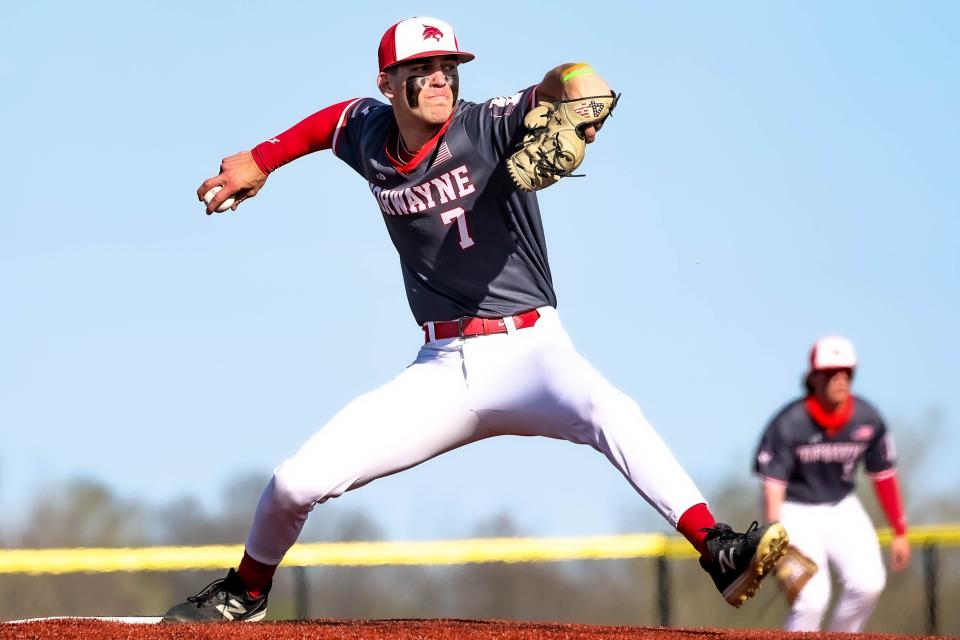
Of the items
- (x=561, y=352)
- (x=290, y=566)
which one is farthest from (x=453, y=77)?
(x=290, y=566)

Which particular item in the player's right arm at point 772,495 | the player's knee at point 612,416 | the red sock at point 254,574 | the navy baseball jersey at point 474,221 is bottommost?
the player's right arm at point 772,495

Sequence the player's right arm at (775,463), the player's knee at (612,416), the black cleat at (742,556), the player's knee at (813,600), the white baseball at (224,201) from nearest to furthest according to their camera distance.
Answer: the black cleat at (742,556)
the player's knee at (612,416)
the white baseball at (224,201)
the player's knee at (813,600)
the player's right arm at (775,463)

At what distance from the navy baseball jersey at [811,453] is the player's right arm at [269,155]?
12.1 feet

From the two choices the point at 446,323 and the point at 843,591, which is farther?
the point at 843,591

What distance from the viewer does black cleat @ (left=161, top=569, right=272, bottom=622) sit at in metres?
5.23

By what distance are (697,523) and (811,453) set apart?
12.4ft

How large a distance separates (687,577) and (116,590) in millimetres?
5647

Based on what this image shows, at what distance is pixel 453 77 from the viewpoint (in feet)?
16.1

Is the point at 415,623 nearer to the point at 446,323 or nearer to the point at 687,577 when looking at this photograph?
the point at 446,323

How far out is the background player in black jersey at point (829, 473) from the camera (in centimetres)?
761

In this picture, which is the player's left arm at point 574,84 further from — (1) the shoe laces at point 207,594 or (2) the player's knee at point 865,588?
(2) the player's knee at point 865,588

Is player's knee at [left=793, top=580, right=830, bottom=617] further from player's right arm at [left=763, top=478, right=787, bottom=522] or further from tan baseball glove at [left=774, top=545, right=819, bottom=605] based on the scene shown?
tan baseball glove at [left=774, top=545, right=819, bottom=605]

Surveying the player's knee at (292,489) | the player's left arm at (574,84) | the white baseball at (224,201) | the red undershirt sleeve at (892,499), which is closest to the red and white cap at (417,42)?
the player's left arm at (574,84)

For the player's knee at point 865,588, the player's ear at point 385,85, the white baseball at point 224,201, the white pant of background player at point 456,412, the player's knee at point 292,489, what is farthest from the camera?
the player's knee at point 865,588
